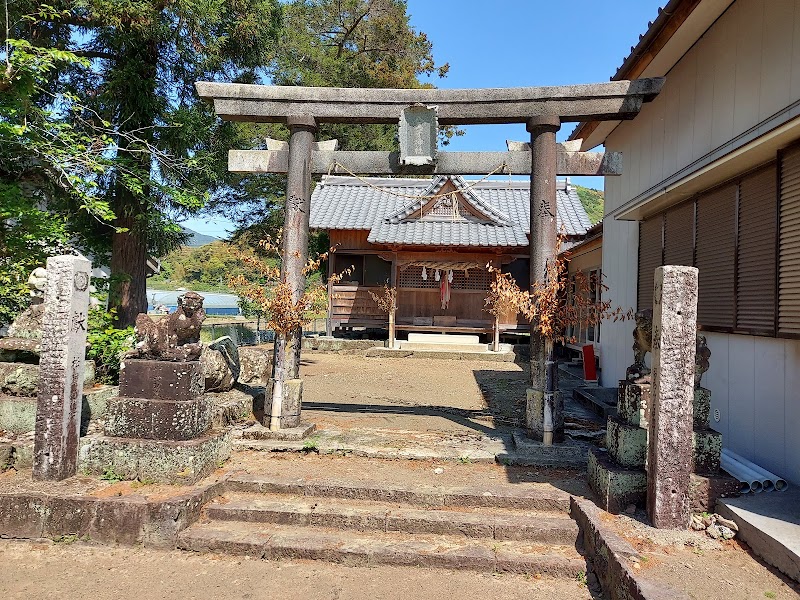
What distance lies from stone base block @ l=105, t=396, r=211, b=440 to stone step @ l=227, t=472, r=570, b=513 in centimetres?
73

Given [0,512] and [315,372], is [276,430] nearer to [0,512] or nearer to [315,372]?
[0,512]

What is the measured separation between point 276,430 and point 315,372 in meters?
6.67

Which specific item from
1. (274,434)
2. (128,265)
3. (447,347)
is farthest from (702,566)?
(447,347)

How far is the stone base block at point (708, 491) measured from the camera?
4105 millimetres

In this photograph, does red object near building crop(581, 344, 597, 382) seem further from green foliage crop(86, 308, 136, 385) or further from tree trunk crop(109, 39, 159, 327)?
tree trunk crop(109, 39, 159, 327)

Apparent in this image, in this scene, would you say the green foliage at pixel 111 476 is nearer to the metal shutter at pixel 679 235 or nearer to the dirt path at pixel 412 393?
the dirt path at pixel 412 393

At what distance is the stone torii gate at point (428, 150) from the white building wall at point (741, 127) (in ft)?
2.90

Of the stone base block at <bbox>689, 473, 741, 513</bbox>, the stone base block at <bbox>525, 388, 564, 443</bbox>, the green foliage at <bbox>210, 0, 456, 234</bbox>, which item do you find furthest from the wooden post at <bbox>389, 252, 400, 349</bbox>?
the stone base block at <bbox>689, 473, 741, 513</bbox>

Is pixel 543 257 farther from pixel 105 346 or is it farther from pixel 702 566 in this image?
pixel 105 346

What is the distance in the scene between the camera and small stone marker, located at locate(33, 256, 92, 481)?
4.52 meters

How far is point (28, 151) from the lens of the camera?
289 inches

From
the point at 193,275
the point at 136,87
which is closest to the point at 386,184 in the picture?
the point at 136,87

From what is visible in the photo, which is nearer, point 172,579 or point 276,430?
point 172,579

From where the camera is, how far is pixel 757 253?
5.25 m
